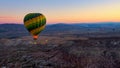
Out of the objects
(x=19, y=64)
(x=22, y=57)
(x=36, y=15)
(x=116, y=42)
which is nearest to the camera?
(x=36, y=15)

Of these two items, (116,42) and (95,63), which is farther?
(116,42)

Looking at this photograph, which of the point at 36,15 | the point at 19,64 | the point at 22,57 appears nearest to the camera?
the point at 36,15

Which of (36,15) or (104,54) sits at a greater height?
(36,15)

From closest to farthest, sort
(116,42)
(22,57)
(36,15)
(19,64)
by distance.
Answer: (36,15)
(19,64)
(22,57)
(116,42)

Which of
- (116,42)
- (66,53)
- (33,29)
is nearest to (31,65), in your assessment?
(33,29)

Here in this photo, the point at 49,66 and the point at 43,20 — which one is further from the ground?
the point at 43,20

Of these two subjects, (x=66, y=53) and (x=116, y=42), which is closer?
(x=66, y=53)

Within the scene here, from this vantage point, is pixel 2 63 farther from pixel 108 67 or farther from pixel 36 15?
pixel 108 67

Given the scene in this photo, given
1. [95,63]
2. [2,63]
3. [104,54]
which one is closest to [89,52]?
[104,54]

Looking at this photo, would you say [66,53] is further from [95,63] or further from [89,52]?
[95,63]
